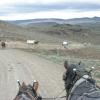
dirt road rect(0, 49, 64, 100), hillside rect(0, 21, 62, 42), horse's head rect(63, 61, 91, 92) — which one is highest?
horse's head rect(63, 61, 91, 92)

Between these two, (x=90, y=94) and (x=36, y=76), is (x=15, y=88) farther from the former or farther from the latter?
(x=90, y=94)

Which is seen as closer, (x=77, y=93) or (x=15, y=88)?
(x=77, y=93)

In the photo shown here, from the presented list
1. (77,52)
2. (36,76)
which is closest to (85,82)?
(36,76)

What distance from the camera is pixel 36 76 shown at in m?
22.7

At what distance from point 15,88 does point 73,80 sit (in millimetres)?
9080

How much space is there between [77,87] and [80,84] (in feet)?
0.25

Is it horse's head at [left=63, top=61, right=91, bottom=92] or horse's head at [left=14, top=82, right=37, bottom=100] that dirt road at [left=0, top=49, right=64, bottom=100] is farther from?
horse's head at [left=14, top=82, right=37, bottom=100]

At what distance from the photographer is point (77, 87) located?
8805 mm

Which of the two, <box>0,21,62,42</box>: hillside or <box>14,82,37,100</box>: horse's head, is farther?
<box>0,21,62,42</box>: hillside

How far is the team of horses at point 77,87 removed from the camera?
793 cm

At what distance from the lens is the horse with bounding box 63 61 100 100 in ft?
25.9

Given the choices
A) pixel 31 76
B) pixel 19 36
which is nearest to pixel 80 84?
pixel 31 76

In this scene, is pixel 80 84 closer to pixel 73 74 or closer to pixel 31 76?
pixel 73 74

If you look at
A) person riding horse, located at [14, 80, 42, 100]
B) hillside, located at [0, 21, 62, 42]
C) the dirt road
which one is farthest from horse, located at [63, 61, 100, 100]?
hillside, located at [0, 21, 62, 42]
